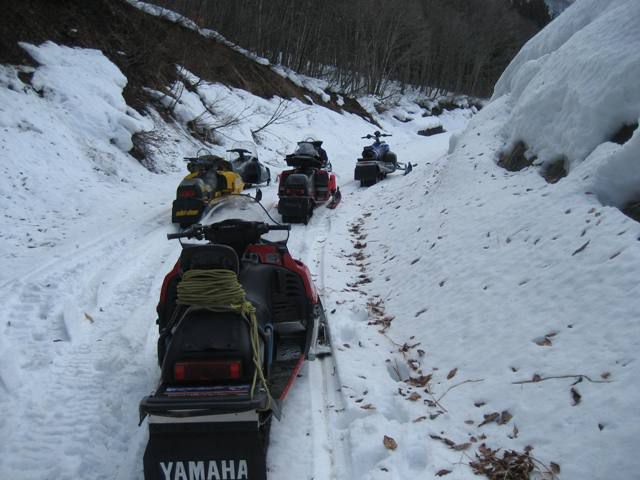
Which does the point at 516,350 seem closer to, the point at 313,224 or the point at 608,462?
the point at 608,462

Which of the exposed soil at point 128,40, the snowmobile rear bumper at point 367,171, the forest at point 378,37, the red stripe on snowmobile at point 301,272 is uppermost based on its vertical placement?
the forest at point 378,37

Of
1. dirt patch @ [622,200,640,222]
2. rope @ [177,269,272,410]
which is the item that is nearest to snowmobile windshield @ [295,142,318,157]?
dirt patch @ [622,200,640,222]

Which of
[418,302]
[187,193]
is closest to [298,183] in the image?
[187,193]

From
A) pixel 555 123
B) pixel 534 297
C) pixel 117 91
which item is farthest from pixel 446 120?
pixel 534 297

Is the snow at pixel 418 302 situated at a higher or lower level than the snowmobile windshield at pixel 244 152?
lower

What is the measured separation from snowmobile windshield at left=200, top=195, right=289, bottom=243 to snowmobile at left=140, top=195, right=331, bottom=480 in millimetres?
14

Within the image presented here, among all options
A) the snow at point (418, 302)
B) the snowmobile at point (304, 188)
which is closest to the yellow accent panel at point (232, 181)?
the snowmobile at point (304, 188)

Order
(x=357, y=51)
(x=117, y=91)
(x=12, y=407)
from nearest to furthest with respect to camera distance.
Result: (x=12, y=407), (x=117, y=91), (x=357, y=51)

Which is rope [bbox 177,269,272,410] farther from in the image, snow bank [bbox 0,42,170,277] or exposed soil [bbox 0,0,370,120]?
exposed soil [bbox 0,0,370,120]

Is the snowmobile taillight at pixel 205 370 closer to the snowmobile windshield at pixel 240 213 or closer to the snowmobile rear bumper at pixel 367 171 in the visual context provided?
the snowmobile windshield at pixel 240 213

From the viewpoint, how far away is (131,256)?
20.1 ft

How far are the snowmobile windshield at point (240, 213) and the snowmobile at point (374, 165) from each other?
8.13 m

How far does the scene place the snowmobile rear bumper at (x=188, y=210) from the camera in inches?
286

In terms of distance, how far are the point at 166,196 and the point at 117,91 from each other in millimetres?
4079
